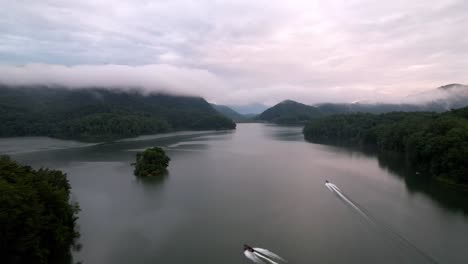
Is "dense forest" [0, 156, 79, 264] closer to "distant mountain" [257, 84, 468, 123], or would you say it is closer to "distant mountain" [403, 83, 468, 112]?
"distant mountain" [257, 84, 468, 123]

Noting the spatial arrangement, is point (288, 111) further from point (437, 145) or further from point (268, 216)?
point (268, 216)

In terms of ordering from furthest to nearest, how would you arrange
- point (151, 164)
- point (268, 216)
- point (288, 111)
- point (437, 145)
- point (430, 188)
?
point (288, 111) → point (151, 164) → point (437, 145) → point (430, 188) → point (268, 216)

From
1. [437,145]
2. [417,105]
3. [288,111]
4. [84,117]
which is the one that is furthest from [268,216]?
[417,105]

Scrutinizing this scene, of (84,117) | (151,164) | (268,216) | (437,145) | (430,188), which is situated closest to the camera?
(268,216)

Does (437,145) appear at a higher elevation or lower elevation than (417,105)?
lower

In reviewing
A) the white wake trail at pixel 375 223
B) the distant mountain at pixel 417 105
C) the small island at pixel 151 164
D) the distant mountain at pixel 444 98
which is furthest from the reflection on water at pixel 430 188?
the distant mountain at pixel 444 98

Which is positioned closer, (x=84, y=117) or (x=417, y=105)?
(x=84, y=117)

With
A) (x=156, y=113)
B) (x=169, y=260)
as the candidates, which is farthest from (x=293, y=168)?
(x=156, y=113)
